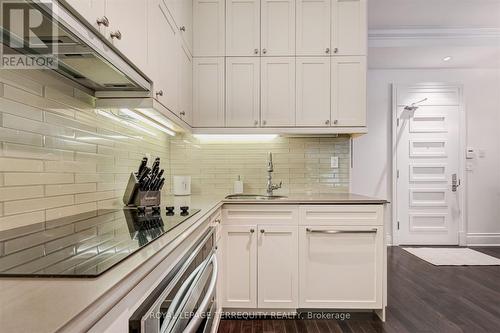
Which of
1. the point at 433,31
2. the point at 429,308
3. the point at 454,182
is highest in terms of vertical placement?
the point at 433,31

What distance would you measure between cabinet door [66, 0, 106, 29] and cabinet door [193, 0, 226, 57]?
156cm

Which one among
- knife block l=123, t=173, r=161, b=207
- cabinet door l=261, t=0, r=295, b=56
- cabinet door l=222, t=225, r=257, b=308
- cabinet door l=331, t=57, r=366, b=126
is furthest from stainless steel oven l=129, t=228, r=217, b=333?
cabinet door l=261, t=0, r=295, b=56

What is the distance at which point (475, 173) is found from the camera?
13.7ft

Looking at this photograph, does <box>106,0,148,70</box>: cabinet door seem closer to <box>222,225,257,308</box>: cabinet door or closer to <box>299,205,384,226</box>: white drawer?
<box>222,225,257,308</box>: cabinet door

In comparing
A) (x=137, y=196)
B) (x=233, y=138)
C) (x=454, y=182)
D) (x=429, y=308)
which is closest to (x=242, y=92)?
(x=233, y=138)

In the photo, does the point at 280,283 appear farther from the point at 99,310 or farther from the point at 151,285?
the point at 99,310

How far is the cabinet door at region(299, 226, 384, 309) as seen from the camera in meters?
2.03

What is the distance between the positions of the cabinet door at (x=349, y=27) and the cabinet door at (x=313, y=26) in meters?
0.06

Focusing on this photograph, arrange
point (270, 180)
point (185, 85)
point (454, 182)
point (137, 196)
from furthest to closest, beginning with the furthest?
point (454, 182), point (270, 180), point (185, 85), point (137, 196)

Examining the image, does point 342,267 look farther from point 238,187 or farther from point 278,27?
point 278,27

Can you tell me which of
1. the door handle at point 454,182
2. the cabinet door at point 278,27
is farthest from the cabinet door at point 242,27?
the door handle at point 454,182

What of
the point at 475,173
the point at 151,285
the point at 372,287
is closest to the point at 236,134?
the point at 372,287

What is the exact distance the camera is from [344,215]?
2039 mm

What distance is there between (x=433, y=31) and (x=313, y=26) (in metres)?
2.10
